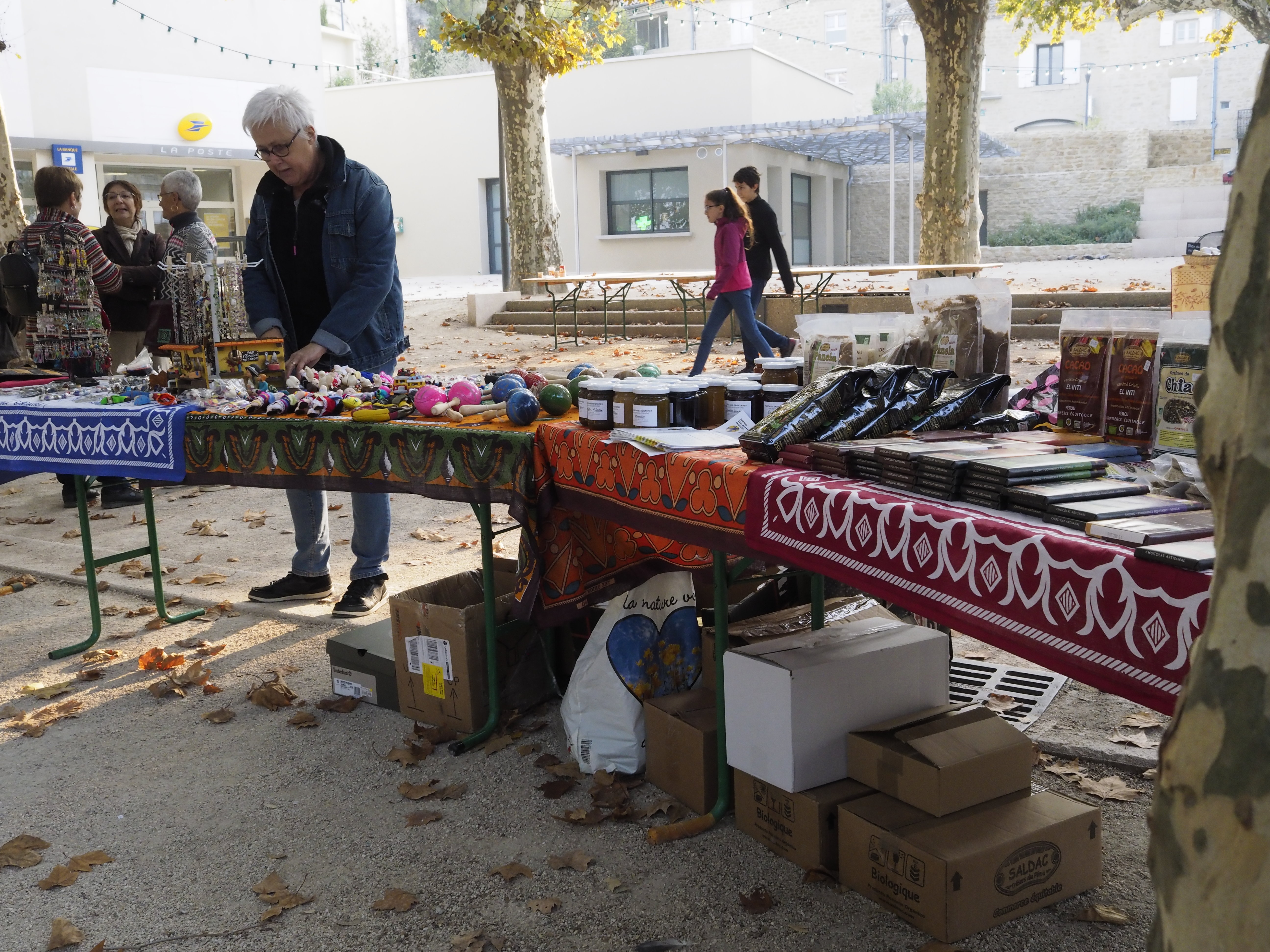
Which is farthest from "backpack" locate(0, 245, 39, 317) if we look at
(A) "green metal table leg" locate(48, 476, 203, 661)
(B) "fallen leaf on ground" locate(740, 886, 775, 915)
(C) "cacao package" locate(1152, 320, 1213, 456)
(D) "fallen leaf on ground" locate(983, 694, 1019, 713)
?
(C) "cacao package" locate(1152, 320, 1213, 456)

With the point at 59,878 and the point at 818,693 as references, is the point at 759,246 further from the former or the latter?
the point at 59,878

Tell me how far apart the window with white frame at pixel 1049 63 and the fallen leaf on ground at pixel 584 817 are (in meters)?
45.7

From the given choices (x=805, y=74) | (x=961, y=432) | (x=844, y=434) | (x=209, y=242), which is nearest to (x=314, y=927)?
(x=844, y=434)

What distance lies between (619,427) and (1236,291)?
191cm

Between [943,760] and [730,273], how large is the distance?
734 cm

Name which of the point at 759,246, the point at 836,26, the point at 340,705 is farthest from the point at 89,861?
the point at 836,26

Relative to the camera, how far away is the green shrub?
92.4ft

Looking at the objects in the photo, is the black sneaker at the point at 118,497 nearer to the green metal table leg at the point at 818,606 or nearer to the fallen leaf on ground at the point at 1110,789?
the green metal table leg at the point at 818,606

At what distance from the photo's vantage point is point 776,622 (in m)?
3.00

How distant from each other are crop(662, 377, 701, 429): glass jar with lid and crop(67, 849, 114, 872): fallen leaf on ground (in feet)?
5.71

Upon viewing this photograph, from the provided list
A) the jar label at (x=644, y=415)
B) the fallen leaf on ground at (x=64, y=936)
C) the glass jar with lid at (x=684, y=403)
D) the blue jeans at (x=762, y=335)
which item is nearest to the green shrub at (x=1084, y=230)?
the blue jeans at (x=762, y=335)

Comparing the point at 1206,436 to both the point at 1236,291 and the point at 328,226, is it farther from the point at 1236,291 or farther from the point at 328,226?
the point at 328,226

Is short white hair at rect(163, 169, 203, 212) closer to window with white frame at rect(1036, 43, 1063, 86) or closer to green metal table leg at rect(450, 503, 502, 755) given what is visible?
green metal table leg at rect(450, 503, 502, 755)

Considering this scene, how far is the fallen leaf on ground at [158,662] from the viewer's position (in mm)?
4020
